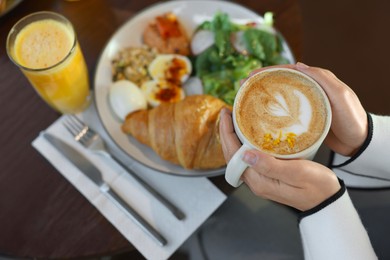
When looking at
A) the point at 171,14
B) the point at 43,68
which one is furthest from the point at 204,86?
the point at 43,68

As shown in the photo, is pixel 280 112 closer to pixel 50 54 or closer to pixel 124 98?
pixel 124 98

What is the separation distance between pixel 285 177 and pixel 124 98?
0.58 metres

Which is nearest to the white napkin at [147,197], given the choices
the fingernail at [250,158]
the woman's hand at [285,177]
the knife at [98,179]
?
the knife at [98,179]

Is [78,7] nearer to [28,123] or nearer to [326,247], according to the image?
[28,123]

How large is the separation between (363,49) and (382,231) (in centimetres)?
68

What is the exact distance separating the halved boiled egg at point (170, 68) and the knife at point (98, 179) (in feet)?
1.13

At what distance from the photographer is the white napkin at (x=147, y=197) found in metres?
1.08

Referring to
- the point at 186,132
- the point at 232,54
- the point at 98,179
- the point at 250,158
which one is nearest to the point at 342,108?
the point at 250,158

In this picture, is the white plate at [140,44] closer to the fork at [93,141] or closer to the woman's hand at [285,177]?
the fork at [93,141]

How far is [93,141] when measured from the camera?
1.18 metres

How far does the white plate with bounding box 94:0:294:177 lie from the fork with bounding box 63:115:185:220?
4 centimetres

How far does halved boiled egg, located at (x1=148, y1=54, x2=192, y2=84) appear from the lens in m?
1.31

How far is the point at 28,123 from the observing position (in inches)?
48.8

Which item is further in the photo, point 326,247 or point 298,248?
point 298,248
